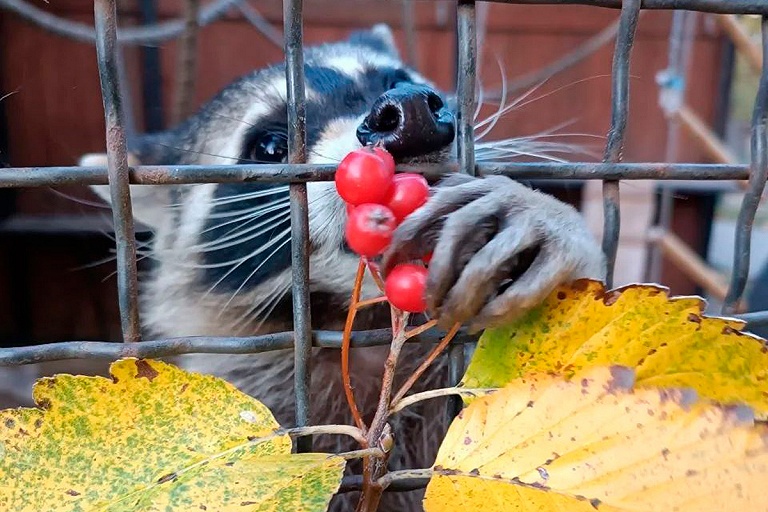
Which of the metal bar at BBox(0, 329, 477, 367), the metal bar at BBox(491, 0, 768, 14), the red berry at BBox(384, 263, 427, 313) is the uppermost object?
the metal bar at BBox(491, 0, 768, 14)

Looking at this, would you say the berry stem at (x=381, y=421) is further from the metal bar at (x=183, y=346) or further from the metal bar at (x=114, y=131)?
the metal bar at (x=114, y=131)

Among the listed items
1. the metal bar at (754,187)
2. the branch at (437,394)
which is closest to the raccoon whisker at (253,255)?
the branch at (437,394)

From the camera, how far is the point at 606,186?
70 centimetres

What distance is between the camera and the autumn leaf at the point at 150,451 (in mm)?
519

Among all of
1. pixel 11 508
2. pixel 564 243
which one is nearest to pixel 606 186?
pixel 564 243

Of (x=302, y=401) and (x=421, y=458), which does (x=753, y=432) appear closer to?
(x=302, y=401)

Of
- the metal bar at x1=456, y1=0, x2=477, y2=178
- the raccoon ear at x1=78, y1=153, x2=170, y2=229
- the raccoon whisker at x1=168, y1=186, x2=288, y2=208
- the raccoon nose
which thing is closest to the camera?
the metal bar at x1=456, y1=0, x2=477, y2=178

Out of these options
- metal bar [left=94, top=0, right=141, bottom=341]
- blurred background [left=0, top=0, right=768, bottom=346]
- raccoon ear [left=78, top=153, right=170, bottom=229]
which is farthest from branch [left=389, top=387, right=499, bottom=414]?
blurred background [left=0, top=0, right=768, bottom=346]

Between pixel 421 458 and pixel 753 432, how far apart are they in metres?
0.79

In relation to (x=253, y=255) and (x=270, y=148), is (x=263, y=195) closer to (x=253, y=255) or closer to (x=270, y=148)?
(x=253, y=255)

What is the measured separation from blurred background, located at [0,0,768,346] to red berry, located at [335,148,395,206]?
1.83m

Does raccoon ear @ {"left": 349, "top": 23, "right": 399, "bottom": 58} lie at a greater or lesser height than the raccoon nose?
greater

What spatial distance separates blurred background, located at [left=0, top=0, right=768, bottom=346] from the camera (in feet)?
8.33

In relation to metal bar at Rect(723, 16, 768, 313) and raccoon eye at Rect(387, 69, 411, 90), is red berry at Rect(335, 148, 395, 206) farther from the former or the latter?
raccoon eye at Rect(387, 69, 411, 90)
